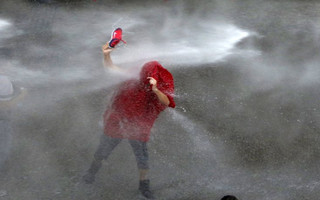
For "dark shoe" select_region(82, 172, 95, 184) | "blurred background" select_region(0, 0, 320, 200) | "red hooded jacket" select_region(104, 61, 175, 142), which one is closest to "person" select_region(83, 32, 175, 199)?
"red hooded jacket" select_region(104, 61, 175, 142)

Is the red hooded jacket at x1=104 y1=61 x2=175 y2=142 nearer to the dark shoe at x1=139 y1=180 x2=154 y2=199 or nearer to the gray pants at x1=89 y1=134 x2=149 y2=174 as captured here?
the gray pants at x1=89 y1=134 x2=149 y2=174

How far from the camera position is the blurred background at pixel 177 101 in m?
3.69

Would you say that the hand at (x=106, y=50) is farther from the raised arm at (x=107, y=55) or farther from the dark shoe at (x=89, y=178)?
the dark shoe at (x=89, y=178)

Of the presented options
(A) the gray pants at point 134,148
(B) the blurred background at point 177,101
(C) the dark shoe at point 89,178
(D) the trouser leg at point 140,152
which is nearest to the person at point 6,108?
(B) the blurred background at point 177,101

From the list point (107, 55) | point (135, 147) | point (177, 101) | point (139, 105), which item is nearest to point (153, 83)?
point (139, 105)

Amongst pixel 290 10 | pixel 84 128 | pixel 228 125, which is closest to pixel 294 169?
pixel 228 125

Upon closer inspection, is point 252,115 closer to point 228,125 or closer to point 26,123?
point 228,125

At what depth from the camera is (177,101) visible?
16.6ft

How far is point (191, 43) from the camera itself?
6.83 m

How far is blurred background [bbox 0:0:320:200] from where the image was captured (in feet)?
12.1

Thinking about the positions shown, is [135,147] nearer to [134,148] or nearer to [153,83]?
[134,148]

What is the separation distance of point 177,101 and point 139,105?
201 cm

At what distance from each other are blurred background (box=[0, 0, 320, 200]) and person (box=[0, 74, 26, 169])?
0.15 feet

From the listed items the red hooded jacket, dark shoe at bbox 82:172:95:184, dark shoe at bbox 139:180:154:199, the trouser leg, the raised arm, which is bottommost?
dark shoe at bbox 139:180:154:199
